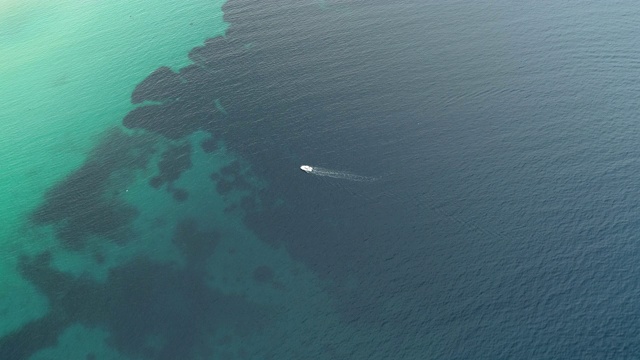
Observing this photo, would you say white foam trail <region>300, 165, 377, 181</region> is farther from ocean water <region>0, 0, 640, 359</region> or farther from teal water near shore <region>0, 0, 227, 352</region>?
teal water near shore <region>0, 0, 227, 352</region>

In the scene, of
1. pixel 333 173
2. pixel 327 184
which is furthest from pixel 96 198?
pixel 333 173

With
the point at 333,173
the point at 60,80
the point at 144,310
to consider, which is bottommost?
the point at 144,310

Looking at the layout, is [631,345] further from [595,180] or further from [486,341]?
[595,180]

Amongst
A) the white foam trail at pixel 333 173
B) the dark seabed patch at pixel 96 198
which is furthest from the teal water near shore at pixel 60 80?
the white foam trail at pixel 333 173

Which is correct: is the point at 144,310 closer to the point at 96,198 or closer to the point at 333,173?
the point at 96,198

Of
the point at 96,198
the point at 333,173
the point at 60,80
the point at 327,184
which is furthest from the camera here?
the point at 60,80

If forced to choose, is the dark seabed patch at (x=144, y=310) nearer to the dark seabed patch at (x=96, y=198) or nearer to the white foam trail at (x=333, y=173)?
the dark seabed patch at (x=96, y=198)

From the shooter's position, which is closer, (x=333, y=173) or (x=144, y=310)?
(x=144, y=310)

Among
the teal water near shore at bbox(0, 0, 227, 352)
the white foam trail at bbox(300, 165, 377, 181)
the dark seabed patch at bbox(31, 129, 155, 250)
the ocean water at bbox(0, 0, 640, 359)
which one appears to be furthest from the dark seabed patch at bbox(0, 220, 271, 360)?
the white foam trail at bbox(300, 165, 377, 181)

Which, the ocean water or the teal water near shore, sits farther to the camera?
the teal water near shore
